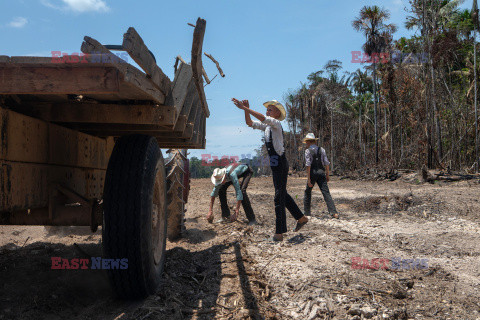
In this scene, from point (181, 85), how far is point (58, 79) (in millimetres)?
1222

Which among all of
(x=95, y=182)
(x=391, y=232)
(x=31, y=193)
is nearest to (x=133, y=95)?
(x=31, y=193)

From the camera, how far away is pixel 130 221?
2559 millimetres

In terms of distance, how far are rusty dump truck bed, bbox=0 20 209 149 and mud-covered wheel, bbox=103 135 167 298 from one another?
1.11 ft

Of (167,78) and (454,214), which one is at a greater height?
(167,78)

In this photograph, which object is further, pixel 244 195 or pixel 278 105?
pixel 244 195

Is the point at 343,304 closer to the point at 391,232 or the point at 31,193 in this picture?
the point at 31,193

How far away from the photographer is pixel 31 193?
2.59 meters

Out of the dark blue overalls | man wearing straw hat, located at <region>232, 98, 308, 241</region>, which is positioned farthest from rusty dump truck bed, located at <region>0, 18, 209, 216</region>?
the dark blue overalls

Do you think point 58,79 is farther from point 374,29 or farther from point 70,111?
point 374,29

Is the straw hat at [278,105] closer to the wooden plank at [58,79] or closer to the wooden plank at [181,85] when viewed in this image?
the wooden plank at [181,85]

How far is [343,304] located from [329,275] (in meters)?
0.60

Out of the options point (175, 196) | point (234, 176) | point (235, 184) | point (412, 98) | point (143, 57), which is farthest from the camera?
point (412, 98)

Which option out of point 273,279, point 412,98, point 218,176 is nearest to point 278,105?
point 273,279

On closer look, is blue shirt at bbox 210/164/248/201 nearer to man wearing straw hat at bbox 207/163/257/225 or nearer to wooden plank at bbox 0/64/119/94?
man wearing straw hat at bbox 207/163/257/225
